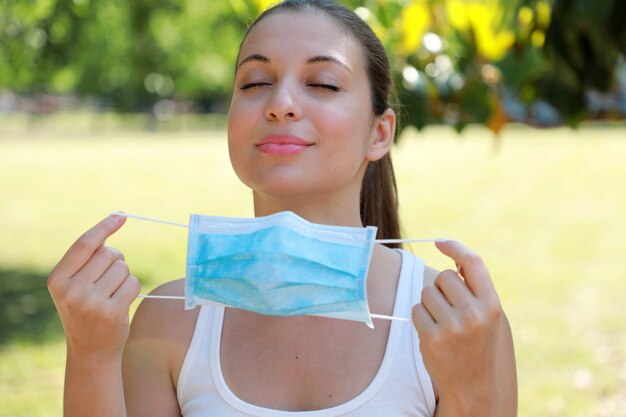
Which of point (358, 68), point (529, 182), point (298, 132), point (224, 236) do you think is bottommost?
point (529, 182)

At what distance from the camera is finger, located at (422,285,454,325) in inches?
67.5

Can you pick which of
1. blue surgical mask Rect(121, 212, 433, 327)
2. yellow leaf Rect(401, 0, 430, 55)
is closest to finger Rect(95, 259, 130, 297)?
blue surgical mask Rect(121, 212, 433, 327)

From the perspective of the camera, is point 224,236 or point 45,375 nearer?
point 224,236

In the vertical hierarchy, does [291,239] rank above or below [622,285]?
above

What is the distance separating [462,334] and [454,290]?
87 mm

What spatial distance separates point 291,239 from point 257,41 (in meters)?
0.53

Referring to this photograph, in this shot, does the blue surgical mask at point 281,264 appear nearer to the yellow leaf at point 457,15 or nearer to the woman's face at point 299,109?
the woman's face at point 299,109

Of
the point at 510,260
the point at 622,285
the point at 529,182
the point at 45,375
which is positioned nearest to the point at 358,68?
the point at 45,375

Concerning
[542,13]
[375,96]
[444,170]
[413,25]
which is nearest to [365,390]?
[375,96]

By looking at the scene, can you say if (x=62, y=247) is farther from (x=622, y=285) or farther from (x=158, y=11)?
(x=622, y=285)

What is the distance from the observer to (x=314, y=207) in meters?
2.01

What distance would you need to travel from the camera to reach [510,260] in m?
12.3

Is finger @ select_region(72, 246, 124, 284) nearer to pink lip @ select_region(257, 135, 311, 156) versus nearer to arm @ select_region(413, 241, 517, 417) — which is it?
pink lip @ select_region(257, 135, 311, 156)

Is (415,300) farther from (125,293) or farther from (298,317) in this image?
(125,293)
